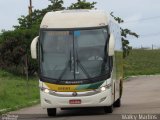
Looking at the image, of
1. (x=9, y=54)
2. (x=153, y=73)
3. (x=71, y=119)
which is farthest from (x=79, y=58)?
(x=153, y=73)

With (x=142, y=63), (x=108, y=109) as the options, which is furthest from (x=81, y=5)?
(x=108, y=109)

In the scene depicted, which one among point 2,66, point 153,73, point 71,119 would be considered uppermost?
point 71,119

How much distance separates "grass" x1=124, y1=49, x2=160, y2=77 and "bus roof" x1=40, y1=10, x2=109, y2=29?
52.1m

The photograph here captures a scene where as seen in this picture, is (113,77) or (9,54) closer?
(113,77)

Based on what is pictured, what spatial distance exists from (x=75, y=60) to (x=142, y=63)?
222ft

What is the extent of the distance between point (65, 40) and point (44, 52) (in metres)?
0.84

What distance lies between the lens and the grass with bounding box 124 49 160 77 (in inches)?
3061

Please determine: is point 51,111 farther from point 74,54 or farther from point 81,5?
point 81,5

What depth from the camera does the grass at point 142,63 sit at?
77750 millimetres

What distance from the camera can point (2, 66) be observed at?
55.7 m

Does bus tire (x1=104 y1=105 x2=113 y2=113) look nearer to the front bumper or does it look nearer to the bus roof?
the front bumper

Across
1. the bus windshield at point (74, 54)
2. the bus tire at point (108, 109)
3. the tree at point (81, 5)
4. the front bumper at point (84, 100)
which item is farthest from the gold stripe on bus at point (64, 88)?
the tree at point (81, 5)

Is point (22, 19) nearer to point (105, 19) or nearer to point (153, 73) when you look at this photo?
point (153, 73)

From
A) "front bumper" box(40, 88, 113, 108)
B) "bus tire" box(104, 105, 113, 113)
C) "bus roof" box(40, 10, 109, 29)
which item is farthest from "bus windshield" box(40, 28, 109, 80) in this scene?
"bus tire" box(104, 105, 113, 113)
